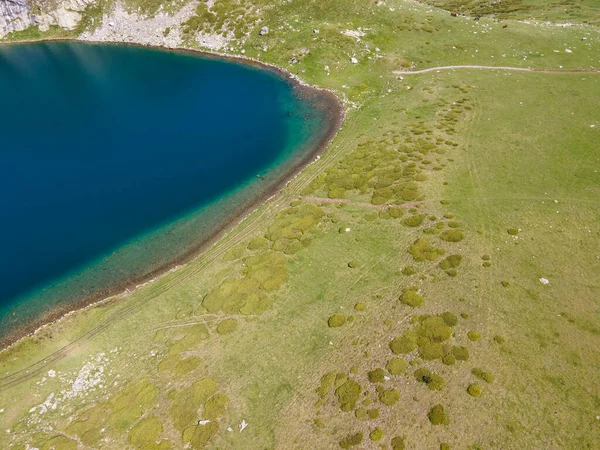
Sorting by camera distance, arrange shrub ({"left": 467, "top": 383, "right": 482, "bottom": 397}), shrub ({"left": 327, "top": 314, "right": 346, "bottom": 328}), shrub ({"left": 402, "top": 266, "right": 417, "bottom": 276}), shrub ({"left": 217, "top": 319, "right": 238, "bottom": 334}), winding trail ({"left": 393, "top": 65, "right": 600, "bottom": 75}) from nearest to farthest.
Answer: shrub ({"left": 467, "top": 383, "right": 482, "bottom": 397}), shrub ({"left": 327, "top": 314, "right": 346, "bottom": 328}), shrub ({"left": 217, "top": 319, "right": 238, "bottom": 334}), shrub ({"left": 402, "top": 266, "right": 417, "bottom": 276}), winding trail ({"left": 393, "top": 65, "right": 600, "bottom": 75})

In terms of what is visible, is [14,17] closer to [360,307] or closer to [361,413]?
[360,307]

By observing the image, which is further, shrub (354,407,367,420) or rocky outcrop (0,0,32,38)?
rocky outcrop (0,0,32,38)

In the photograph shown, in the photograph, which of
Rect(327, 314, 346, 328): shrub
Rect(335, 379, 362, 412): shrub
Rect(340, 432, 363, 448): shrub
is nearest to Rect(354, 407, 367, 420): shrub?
Rect(335, 379, 362, 412): shrub

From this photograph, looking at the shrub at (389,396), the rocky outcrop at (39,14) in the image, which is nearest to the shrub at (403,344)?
the shrub at (389,396)

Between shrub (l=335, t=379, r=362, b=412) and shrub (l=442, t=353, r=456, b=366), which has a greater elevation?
shrub (l=442, t=353, r=456, b=366)

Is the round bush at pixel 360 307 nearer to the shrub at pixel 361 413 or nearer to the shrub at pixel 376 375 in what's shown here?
the shrub at pixel 376 375

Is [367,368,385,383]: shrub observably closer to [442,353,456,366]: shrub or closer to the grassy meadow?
the grassy meadow
